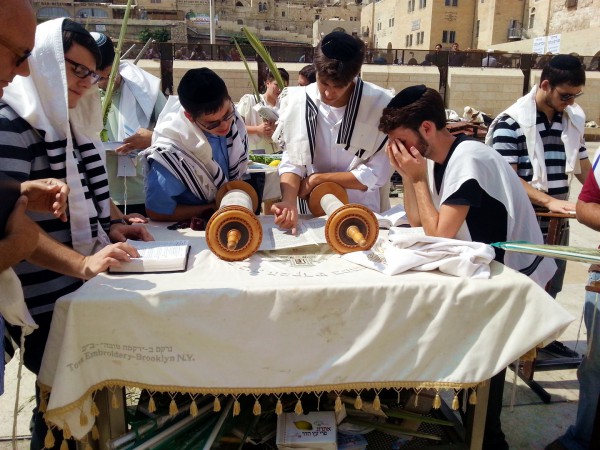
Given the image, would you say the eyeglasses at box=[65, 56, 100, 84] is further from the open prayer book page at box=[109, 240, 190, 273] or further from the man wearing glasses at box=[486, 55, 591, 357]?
the man wearing glasses at box=[486, 55, 591, 357]

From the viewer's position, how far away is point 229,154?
8.57 feet

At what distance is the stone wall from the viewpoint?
68.4 feet

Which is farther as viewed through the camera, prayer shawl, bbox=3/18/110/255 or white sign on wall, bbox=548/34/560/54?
white sign on wall, bbox=548/34/560/54

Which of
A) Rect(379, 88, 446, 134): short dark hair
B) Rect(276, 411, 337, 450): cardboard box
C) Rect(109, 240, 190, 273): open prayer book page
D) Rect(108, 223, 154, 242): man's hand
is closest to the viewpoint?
Rect(109, 240, 190, 273): open prayer book page

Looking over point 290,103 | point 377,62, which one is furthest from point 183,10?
point 290,103

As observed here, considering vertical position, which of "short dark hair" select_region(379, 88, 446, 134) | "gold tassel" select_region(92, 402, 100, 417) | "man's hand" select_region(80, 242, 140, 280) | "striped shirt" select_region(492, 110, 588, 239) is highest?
"short dark hair" select_region(379, 88, 446, 134)

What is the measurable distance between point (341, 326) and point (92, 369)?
80cm

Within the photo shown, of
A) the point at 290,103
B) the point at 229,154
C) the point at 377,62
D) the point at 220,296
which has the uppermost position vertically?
the point at 377,62

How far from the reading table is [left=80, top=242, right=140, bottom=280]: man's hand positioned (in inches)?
1.6

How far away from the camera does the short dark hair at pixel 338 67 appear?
2.36 meters

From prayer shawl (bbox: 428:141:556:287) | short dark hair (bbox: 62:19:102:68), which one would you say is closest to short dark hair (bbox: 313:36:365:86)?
prayer shawl (bbox: 428:141:556:287)

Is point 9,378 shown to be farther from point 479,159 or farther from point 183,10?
point 183,10

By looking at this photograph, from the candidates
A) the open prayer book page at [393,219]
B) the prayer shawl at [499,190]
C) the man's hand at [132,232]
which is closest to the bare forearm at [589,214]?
the prayer shawl at [499,190]

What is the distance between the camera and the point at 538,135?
303 cm
